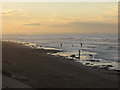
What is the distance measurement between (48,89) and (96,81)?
16.6 feet

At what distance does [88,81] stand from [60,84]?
2835 millimetres

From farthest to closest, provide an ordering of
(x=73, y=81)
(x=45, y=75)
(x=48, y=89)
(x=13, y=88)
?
(x=45, y=75) → (x=73, y=81) → (x=48, y=89) → (x=13, y=88)

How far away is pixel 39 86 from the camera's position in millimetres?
17469

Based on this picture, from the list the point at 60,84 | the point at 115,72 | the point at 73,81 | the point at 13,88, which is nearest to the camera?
the point at 13,88

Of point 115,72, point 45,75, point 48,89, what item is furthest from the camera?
→ point 115,72

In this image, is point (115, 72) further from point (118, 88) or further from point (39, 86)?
point (39, 86)

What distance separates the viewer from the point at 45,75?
68.9ft

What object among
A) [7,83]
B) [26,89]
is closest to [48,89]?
[26,89]

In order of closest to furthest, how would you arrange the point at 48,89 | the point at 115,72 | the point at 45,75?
the point at 48,89 < the point at 45,75 < the point at 115,72

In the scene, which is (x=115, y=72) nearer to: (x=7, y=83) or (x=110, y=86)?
(x=110, y=86)

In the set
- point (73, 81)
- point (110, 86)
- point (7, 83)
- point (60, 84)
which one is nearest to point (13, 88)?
point (7, 83)

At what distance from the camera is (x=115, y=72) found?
2573 cm

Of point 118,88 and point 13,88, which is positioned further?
point 118,88

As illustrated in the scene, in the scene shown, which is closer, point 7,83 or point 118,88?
point 7,83
